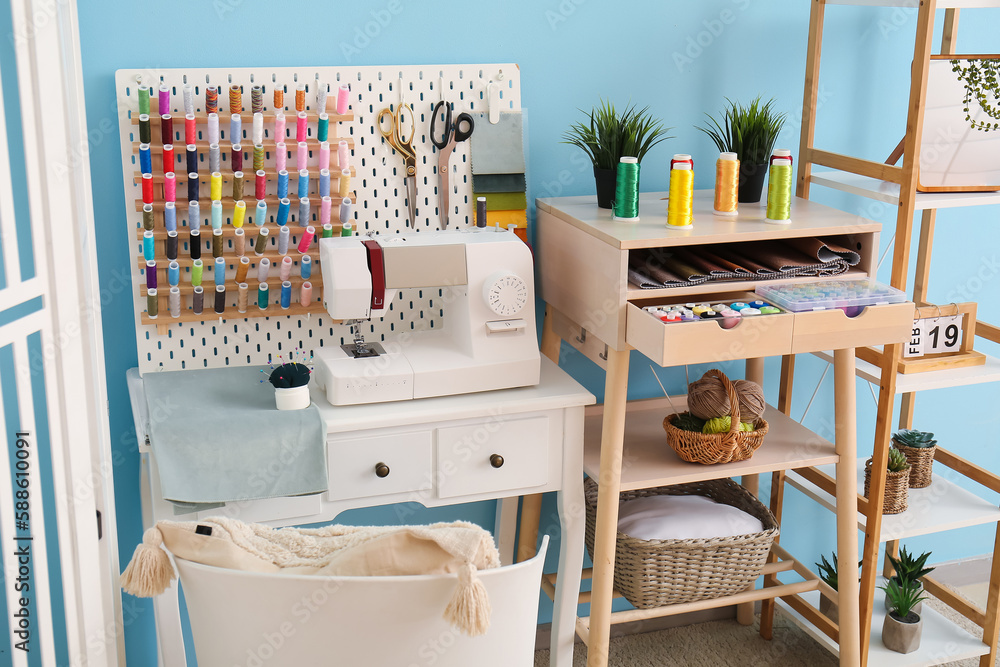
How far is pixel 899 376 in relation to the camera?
2.15 meters

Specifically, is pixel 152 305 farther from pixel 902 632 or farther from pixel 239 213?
pixel 902 632

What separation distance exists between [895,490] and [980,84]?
944mm

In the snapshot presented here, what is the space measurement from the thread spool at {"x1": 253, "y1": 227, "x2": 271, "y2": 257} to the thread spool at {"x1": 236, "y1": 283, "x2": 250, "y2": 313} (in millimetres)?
77

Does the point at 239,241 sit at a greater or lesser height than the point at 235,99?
lesser

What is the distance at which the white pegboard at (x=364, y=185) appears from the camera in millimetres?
2010

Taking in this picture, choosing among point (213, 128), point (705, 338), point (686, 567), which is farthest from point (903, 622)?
point (213, 128)

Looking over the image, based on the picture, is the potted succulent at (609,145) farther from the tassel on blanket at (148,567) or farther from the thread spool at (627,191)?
the tassel on blanket at (148,567)

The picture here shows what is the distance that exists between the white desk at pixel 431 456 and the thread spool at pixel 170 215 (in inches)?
13.4

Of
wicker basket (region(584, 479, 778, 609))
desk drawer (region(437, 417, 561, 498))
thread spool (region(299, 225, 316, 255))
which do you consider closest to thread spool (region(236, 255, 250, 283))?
thread spool (region(299, 225, 316, 255))

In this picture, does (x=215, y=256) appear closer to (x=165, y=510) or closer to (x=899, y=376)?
(x=165, y=510)

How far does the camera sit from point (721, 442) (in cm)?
199

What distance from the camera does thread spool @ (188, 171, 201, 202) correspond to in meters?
1.94

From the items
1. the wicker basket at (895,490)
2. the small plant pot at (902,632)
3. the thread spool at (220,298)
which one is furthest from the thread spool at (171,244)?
the small plant pot at (902,632)

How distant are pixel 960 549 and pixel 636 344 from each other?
5.74 feet
